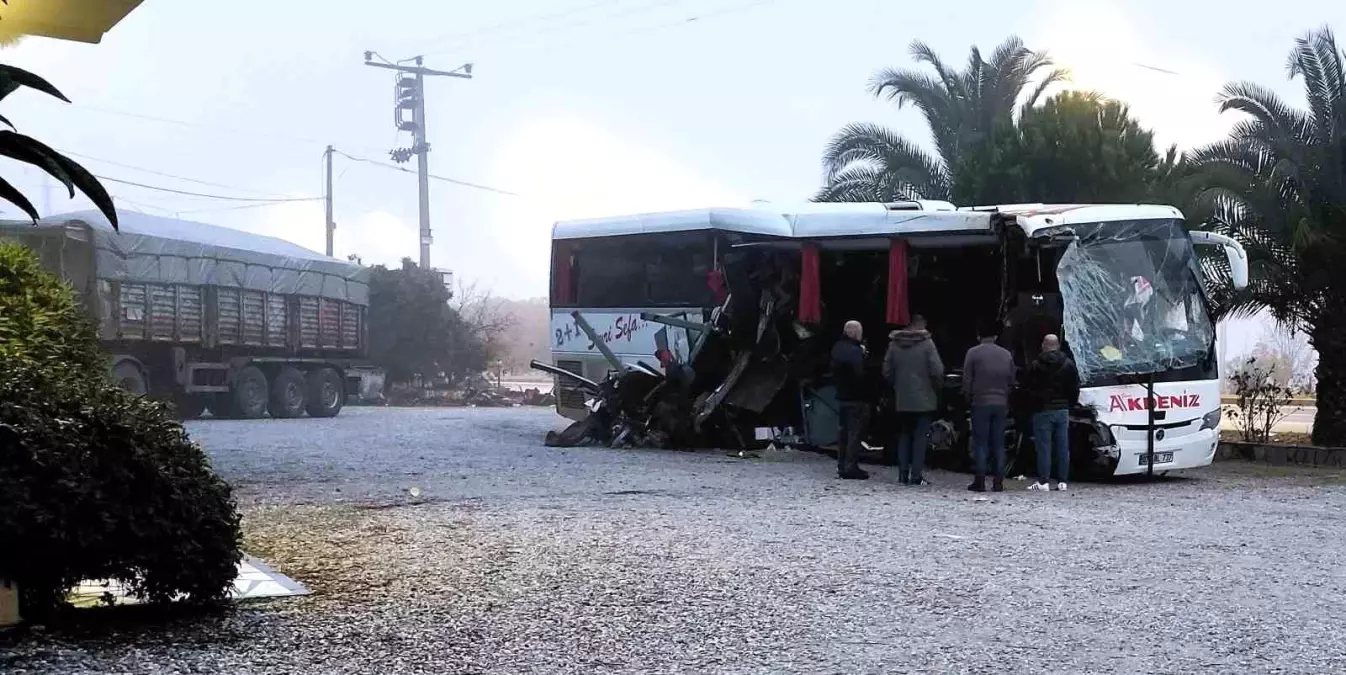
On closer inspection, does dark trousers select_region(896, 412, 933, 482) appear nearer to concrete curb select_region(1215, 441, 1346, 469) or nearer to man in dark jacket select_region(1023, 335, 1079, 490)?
man in dark jacket select_region(1023, 335, 1079, 490)

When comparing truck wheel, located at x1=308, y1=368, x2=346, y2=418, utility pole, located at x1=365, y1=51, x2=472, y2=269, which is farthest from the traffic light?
truck wheel, located at x1=308, y1=368, x2=346, y2=418

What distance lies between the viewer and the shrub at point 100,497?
5750mm

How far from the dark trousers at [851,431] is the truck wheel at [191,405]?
16.0 m

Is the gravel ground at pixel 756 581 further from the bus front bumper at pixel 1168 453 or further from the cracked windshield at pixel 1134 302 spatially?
the cracked windshield at pixel 1134 302

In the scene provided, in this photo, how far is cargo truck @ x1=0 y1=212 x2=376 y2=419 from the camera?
77.7ft

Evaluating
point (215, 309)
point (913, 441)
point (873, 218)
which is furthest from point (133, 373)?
point (913, 441)

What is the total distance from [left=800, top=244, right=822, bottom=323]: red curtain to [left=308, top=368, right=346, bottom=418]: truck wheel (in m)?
15.6

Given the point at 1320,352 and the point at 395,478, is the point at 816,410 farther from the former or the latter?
the point at 1320,352

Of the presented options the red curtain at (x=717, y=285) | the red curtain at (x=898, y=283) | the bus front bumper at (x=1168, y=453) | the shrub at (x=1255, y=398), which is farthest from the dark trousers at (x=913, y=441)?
the shrub at (x=1255, y=398)

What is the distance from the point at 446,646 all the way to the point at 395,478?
24.8ft

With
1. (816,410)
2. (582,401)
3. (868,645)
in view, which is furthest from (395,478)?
(868,645)

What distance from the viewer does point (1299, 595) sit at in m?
7.25

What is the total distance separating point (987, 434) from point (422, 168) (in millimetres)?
40287

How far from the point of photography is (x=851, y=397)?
13.5 metres
